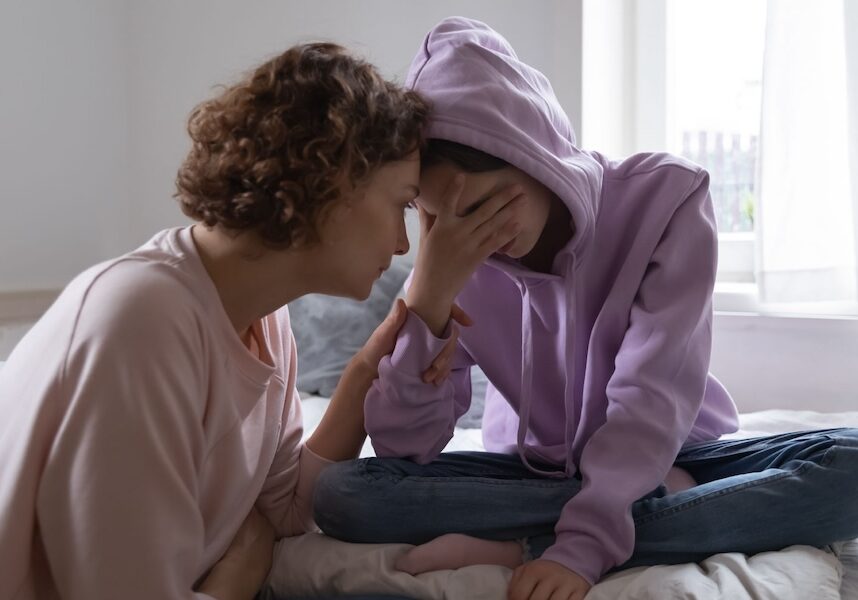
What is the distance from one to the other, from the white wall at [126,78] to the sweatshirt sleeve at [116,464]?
4.50 feet

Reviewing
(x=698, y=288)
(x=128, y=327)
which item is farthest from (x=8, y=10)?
(x=698, y=288)

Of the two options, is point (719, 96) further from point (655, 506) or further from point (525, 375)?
point (655, 506)

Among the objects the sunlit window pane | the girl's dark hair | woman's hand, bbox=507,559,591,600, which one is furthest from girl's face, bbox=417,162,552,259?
the sunlit window pane

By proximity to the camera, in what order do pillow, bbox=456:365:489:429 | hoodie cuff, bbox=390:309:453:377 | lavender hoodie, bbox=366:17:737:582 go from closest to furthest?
lavender hoodie, bbox=366:17:737:582, hoodie cuff, bbox=390:309:453:377, pillow, bbox=456:365:489:429

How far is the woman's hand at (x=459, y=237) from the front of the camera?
106cm

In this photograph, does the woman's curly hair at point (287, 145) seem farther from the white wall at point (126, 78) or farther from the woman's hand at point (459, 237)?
the white wall at point (126, 78)

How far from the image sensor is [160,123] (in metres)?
2.53

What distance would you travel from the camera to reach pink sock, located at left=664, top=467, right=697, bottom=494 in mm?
1122

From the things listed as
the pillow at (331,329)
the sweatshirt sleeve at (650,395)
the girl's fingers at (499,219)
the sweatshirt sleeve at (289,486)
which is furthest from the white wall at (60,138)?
the sweatshirt sleeve at (650,395)

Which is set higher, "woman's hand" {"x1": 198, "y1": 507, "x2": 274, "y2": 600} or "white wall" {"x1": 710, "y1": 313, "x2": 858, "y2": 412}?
"woman's hand" {"x1": 198, "y1": 507, "x2": 274, "y2": 600}

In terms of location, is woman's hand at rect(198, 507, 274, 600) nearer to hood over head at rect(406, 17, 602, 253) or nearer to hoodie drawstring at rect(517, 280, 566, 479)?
hoodie drawstring at rect(517, 280, 566, 479)

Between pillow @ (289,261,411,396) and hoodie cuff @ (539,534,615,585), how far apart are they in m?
1.07

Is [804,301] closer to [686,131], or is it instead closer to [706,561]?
[686,131]

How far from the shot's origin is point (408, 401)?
113 centimetres
